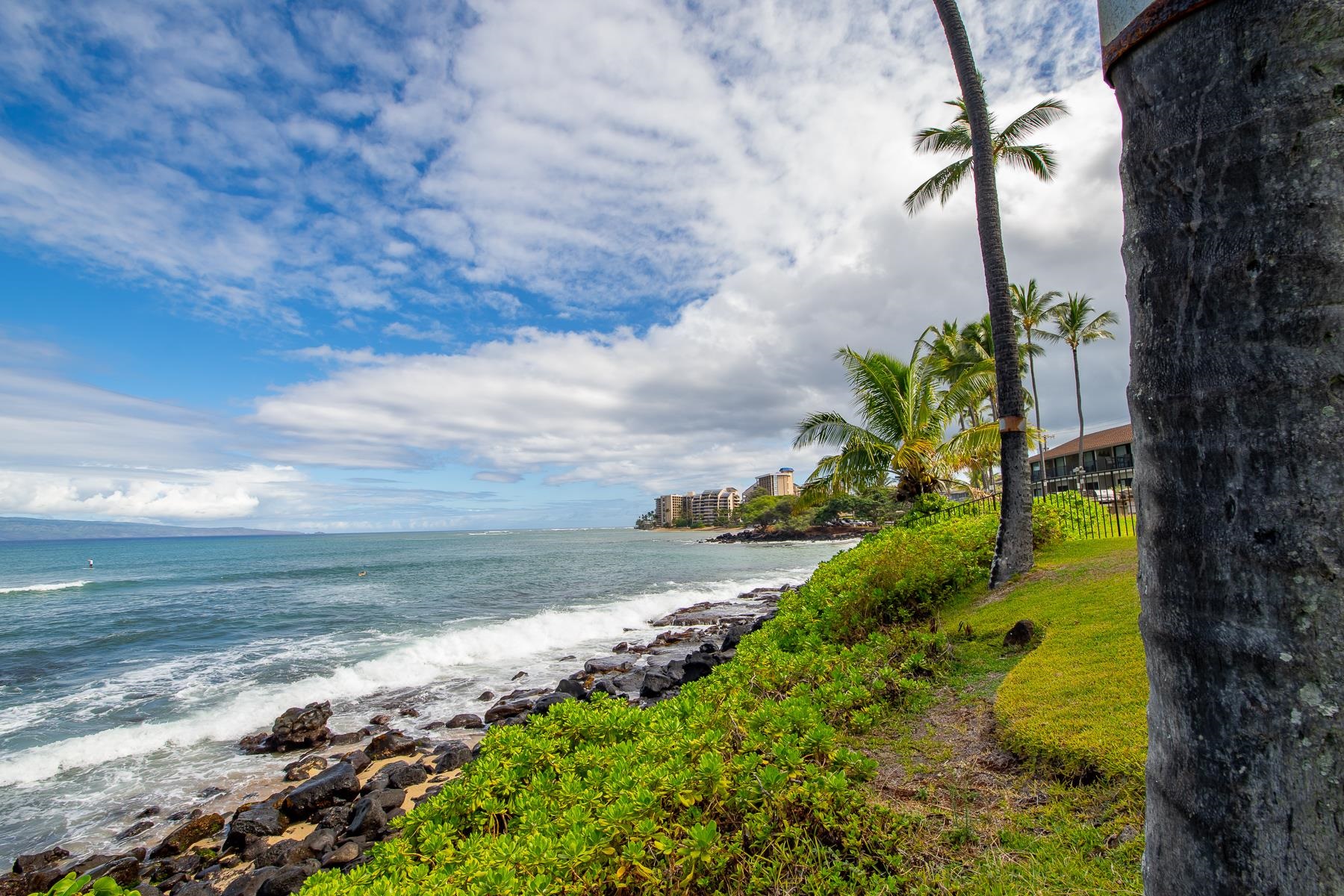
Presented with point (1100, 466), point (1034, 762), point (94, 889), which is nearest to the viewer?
point (94, 889)

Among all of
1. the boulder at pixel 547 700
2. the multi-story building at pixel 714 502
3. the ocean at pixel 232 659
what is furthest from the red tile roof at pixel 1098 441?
the multi-story building at pixel 714 502

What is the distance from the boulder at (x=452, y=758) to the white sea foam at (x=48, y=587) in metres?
43.6

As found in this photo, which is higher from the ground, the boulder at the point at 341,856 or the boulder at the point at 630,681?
the boulder at the point at 630,681

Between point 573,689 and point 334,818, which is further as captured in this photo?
point 573,689

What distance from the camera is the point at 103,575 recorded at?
4819 cm

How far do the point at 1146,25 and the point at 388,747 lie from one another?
1208cm

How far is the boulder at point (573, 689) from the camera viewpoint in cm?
1226

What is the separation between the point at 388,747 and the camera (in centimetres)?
1039

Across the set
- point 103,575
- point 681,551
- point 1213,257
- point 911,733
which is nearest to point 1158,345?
point 1213,257

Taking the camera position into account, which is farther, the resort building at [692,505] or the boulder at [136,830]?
the resort building at [692,505]

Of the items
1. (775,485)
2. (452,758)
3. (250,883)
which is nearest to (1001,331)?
(452,758)

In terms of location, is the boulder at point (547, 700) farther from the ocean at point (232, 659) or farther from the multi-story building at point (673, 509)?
the multi-story building at point (673, 509)

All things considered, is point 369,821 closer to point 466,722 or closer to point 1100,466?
point 466,722

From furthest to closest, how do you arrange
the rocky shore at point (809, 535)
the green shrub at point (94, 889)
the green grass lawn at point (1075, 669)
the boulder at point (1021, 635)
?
the rocky shore at point (809, 535), the boulder at point (1021, 635), the green grass lawn at point (1075, 669), the green shrub at point (94, 889)
